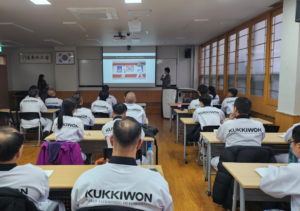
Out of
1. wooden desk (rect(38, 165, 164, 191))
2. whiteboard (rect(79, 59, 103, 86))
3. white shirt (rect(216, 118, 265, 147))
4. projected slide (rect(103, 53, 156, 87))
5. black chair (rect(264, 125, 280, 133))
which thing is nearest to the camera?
wooden desk (rect(38, 165, 164, 191))

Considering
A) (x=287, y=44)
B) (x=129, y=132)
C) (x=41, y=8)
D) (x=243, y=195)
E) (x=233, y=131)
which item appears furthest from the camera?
(x=41, y=8)

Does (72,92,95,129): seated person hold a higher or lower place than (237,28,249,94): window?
lower

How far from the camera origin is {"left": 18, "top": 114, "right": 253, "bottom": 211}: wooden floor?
2.73 m

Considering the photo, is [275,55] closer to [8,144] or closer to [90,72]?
[8,144]

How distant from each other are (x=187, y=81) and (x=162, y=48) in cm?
190

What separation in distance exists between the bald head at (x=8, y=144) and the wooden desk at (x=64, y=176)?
0.46 metres

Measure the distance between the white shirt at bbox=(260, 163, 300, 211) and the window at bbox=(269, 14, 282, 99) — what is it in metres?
3.45

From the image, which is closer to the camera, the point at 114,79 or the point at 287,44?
the point at 287,44

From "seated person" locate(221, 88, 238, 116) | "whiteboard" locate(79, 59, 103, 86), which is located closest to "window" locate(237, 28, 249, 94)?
"seated person" locate(221, 88, 238, 116)

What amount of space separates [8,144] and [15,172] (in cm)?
16

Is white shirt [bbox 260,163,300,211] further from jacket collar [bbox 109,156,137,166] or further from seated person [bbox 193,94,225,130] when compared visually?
seated person [bbox 193,94,225,130]

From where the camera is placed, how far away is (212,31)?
681 cm

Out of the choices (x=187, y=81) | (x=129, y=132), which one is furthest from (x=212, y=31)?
(x=129, y=132)

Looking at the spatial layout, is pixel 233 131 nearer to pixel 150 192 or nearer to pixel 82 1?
pixel 150 192
